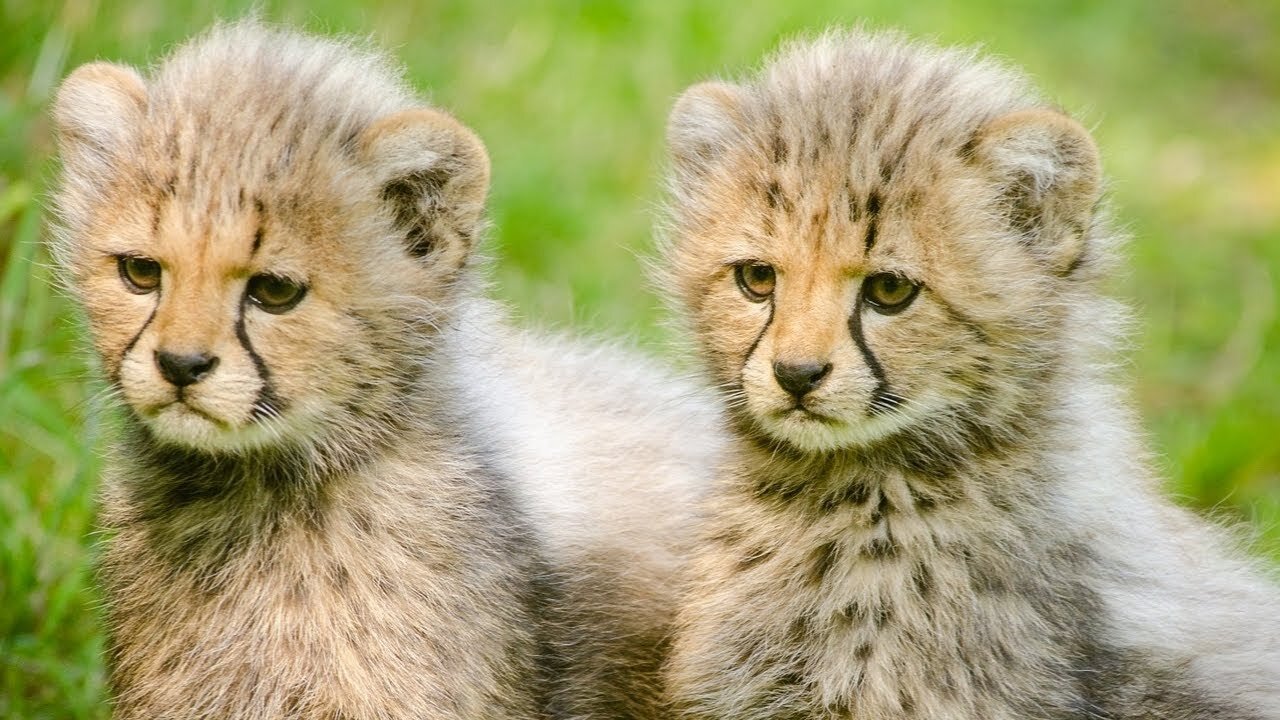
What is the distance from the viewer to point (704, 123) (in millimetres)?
4863

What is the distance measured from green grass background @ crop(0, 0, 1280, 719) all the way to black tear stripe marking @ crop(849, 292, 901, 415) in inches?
42.3

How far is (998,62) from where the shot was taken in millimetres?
5082

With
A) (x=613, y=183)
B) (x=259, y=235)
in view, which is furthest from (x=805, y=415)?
(x=613, y=183)

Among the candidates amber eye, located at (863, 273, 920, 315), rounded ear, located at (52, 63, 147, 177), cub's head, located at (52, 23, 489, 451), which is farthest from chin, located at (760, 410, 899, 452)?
rounded ear, located at (52, 63, 147, 177)

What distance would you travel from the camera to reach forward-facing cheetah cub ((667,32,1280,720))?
4359 millimetres

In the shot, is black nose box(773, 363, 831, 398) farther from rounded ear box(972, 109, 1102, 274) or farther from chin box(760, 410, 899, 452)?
rounded ear box(972, 109, 1102, 274)

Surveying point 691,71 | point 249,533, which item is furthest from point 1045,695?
point 691,71

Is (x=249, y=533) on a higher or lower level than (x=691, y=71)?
lower

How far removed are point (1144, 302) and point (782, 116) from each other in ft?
14.6

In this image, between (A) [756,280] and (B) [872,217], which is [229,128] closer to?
(A) [756,280]

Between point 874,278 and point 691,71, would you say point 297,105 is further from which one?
point 691,71

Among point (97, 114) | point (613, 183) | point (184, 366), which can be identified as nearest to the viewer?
point (184, 366)

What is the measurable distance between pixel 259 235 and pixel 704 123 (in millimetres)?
1361

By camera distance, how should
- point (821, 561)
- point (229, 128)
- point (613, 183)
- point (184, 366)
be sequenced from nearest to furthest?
point (184, 366), point (229, 128), point (821, 561), point (613, 183)
